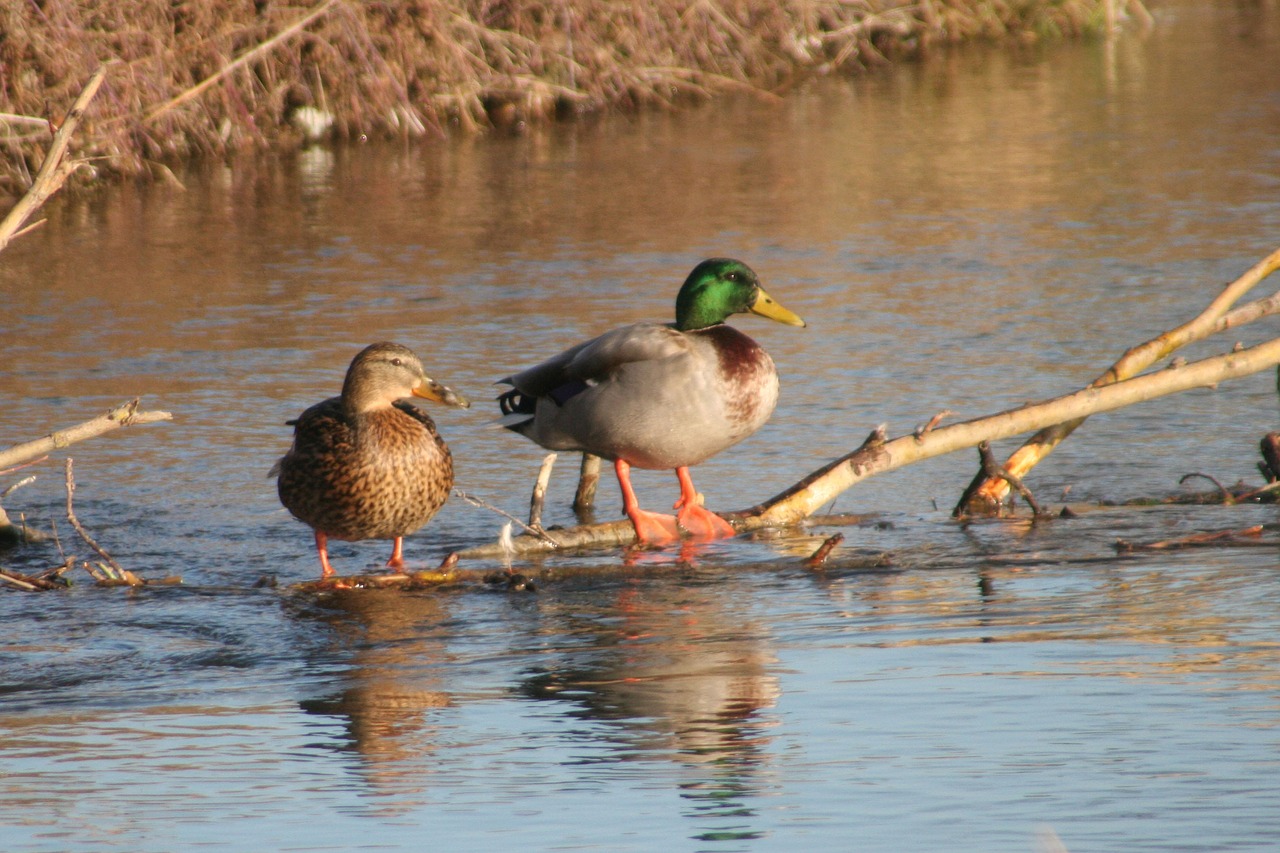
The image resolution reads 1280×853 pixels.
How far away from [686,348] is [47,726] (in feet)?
7.39

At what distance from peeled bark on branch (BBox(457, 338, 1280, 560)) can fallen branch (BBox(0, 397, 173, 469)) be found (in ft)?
4.90

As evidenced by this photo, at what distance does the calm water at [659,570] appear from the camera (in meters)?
3.41

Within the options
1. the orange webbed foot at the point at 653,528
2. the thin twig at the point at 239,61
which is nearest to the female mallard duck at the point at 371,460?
the orange webbed foot at the point at 653,528

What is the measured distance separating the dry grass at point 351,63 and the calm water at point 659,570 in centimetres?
90

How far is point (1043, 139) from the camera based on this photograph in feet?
48.1

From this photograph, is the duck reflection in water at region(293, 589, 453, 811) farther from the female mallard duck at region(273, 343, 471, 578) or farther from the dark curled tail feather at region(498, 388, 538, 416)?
the dark curled tail feather at region(498, 388, 538, 416)

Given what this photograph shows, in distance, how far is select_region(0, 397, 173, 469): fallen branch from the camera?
4070mm

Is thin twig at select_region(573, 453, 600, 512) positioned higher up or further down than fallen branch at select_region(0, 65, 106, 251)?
further down

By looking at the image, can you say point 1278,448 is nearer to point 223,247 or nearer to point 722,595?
point 722,595

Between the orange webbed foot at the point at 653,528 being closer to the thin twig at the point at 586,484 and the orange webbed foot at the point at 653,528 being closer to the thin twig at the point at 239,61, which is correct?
the thin twig at the point at 586,484

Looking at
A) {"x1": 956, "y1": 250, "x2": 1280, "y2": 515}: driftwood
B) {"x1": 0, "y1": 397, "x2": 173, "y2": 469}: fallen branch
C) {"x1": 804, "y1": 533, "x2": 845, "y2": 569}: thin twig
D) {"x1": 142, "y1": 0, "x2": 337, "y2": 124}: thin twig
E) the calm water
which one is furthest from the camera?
{"x1": 142, "y1": 0, "x2": 337, "y2": 124}: thin twig

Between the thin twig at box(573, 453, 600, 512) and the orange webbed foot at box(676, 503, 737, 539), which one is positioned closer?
the orange webbed foot at box(676, 503, 737, 539)

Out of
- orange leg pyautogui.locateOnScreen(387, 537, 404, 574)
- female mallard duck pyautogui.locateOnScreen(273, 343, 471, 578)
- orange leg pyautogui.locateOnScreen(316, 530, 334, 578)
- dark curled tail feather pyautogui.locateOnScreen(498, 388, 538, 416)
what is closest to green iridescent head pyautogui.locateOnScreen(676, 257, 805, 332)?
dark curled tail feather pyautogui.locateOnScreen(498, 388, 538, 416)

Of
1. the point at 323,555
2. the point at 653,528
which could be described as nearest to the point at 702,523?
the point at 653,528
